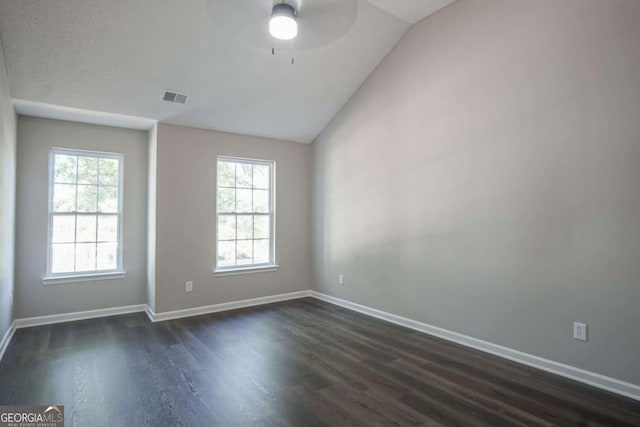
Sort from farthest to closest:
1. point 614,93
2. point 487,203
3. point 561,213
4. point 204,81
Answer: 1. point 204,81
2. point 487,203
3. point 561,213
4. point 614,93

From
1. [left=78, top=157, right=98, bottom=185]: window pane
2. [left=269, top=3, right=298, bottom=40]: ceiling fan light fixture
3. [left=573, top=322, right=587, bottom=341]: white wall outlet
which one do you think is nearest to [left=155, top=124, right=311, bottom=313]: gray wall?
[left=78, top=157, right=98, bottom=185]: window pane

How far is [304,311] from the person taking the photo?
14.9 feet

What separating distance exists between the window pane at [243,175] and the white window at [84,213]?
1518 millimetres

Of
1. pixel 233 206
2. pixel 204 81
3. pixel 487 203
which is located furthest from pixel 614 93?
pixel 233 206

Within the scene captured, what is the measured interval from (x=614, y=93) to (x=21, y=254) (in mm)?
5851

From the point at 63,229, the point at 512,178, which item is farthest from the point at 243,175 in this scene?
the point at 512,178

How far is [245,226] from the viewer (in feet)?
16.2

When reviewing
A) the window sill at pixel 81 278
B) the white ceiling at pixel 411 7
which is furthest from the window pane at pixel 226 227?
the white ceiling at pixel 411 7

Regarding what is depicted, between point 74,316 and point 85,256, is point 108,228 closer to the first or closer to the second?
point 85,256

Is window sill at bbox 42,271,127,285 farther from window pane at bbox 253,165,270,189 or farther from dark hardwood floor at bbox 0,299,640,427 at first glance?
window pane at bbox 253,165,270,189

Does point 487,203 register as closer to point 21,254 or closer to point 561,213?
point 561,213

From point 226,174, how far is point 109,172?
148 centimetres

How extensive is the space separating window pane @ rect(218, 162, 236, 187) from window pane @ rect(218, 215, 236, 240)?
18.4 inches

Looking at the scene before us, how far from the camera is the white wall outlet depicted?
2502 millimetres
